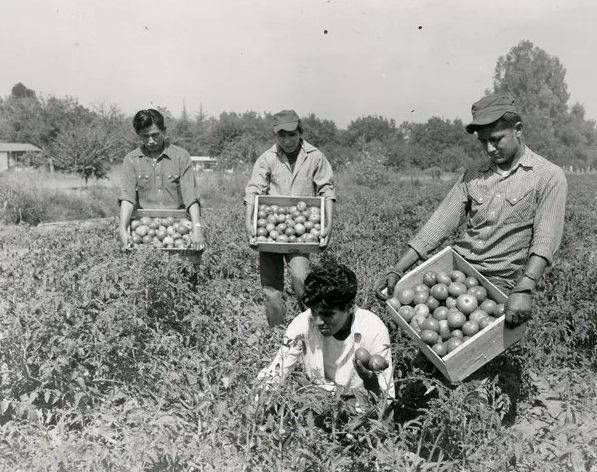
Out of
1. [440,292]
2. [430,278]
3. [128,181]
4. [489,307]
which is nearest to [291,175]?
[128,181]

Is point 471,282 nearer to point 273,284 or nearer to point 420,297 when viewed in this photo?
point 420,297

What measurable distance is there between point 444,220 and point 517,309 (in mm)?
750

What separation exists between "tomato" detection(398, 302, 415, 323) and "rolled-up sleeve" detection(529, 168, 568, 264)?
2.00ft

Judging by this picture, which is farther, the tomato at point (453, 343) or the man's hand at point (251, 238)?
the man's hand at point (251, 238)

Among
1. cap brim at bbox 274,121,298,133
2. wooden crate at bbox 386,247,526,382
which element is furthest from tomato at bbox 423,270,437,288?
cap brim at bbox 274,121,298,133

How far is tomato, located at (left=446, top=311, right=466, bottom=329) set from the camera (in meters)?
2.82

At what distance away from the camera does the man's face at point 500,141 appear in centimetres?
279

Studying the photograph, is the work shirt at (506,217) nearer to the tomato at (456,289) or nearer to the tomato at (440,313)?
the tomato at (456,289)

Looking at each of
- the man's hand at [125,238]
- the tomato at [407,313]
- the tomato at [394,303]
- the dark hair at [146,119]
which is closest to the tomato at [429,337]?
the tomato at [407,313]

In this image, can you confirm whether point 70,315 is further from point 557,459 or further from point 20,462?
point 557,459

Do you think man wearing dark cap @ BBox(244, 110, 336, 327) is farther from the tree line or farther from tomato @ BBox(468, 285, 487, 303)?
the tree line

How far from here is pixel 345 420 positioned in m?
2.59

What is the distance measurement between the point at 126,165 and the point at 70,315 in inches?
69.9

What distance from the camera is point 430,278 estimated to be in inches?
121
